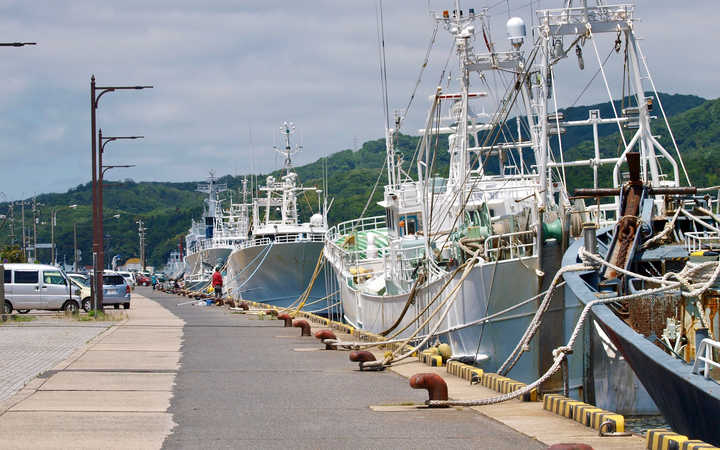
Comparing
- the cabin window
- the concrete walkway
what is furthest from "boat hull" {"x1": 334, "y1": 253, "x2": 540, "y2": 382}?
the cabin window

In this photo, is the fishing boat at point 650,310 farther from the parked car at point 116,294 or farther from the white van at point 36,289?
the parked car at point 116,294

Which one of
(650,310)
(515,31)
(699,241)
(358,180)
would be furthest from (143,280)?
(650,310)

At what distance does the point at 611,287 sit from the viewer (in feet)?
39.4

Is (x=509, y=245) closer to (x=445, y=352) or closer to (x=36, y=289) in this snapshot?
(x=445, y=352)

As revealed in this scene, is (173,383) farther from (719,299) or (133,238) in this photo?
(133,238)

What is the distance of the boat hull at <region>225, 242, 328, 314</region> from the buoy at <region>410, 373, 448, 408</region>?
3404cm

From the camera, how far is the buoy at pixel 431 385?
11.2m

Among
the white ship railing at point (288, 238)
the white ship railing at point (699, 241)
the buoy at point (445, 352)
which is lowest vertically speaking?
the buoy at point (445, 352)

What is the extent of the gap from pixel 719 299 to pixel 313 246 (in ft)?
121

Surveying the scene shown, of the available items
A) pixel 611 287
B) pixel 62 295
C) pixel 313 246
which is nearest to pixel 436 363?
pixel 611 287

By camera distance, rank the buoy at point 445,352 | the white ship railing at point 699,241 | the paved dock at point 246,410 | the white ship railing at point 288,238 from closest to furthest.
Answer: the paved dock at point 246,410 → the white ship railing at point 699,241 → the buoy at point 445,352 → the white ship railing at point 288,238

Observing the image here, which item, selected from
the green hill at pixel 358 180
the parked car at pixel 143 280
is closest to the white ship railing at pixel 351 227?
the green hill at pixel 358 180

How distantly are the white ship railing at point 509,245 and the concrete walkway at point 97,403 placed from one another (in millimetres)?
5448

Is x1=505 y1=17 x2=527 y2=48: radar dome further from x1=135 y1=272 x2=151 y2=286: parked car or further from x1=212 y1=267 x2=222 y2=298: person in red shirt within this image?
x1=135 y1=272 x2=151 y2=286: parked car
